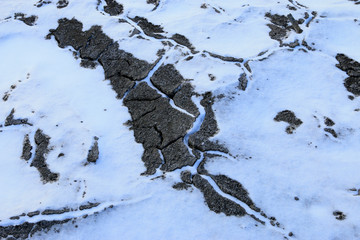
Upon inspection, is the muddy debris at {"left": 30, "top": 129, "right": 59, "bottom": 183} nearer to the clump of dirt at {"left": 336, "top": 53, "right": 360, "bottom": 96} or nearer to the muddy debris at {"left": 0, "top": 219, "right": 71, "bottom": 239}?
the muddy debris at {"left": 0, "top": 219, "right": 71, "bottom": 239}

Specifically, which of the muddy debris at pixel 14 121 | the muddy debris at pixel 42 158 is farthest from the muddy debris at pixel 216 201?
the muddy debris at pixel 14 121

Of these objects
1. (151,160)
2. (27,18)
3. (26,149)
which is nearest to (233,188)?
(151,160)

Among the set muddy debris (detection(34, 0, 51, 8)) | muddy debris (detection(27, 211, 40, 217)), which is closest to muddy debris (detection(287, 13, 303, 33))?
muddy debris (detection(27, 211, 40, 217))

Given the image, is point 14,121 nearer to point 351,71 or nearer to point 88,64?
point 88,64

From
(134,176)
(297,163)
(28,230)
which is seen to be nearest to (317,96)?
(297,163)

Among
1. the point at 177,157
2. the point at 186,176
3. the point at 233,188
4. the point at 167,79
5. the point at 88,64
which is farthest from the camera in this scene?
the point at 88,64

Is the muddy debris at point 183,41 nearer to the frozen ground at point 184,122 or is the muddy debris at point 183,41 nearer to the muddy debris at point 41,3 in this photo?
the frozen ground at point 184,122
